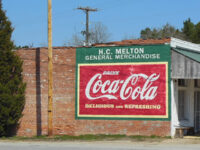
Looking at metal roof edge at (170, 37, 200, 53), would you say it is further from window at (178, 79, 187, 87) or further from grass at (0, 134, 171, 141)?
grass at (0, 134, 171, 141)

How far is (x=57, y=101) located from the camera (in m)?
24.0

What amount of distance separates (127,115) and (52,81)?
13.7 ft

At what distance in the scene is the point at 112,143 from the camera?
67.4ft

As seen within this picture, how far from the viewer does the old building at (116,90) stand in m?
22.1

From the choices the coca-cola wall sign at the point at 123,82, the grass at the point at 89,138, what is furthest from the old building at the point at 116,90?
the grass at the point at 89,138

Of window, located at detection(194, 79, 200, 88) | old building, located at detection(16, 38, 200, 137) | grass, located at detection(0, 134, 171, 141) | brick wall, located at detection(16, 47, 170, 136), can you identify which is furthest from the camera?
window, located at detection(194, 79, 200, 88)

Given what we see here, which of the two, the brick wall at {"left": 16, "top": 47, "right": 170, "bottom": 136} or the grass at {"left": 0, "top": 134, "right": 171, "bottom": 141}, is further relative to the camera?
the brick wall at {"left": 16, "top": 47, "right": 170, "bottom": 136}

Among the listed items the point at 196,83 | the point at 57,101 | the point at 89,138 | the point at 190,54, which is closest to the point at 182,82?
the point at 190,54

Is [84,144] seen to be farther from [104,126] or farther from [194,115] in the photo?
[194,115]

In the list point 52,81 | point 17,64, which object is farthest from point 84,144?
point 17,64

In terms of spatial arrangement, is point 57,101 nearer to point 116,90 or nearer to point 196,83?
point 116,90

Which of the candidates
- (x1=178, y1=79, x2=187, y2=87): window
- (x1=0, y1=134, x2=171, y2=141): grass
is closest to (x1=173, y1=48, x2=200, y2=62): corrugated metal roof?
(x1=178, y1=79, x2=187, y2=87): window

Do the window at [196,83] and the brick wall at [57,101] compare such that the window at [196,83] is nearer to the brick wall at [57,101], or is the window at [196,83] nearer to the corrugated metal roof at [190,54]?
the corrugated metal roof at [190,54]

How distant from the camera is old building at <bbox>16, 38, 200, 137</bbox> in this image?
22.1 metres
